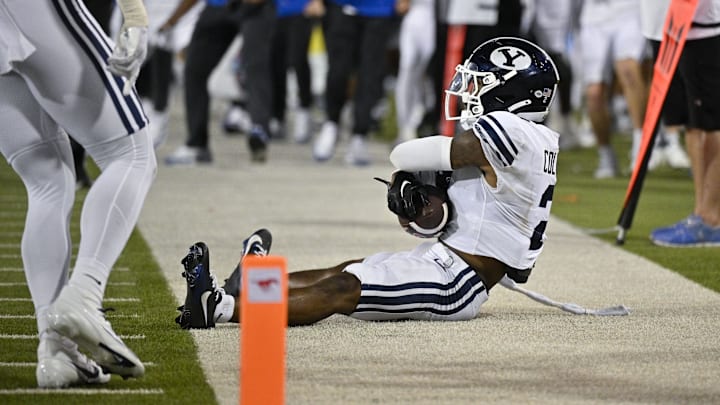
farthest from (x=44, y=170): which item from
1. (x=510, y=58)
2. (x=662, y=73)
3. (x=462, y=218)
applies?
(x=662, y=73)

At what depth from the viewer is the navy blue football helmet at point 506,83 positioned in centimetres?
528

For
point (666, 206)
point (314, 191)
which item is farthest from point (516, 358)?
point (314, 191)

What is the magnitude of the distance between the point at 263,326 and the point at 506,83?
2.11 meters

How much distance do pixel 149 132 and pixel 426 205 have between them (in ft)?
4.13

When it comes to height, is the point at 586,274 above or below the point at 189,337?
below

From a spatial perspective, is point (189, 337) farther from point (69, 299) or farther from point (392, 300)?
point (69, 299)

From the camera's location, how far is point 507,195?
5.18m

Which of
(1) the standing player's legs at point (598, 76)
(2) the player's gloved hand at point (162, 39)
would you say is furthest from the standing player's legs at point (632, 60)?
(2) the player's gloved hand at point (162, 39)

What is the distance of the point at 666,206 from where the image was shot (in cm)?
978

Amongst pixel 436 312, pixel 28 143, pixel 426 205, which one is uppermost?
pixel 28 143

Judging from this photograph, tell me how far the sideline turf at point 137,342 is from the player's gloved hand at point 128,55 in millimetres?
856

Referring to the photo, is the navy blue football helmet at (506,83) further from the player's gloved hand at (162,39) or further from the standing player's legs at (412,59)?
the standing player's legs at (412,59)

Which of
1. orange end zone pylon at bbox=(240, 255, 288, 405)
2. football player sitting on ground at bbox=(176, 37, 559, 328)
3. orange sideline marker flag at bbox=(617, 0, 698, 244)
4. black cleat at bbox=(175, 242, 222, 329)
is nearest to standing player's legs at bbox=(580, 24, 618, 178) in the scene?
orange sideline marker flag at bbox=(617, 0, 698, 244)

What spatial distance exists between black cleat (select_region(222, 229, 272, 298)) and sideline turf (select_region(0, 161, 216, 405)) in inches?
9.2
